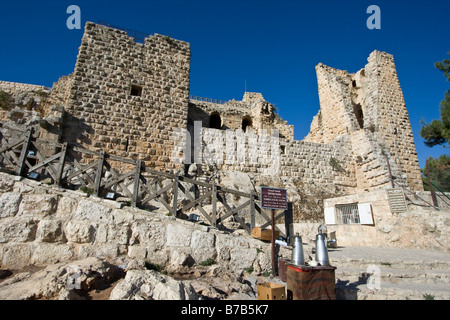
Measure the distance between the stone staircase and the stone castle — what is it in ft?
21.2

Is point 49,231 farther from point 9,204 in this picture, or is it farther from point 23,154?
point 23,154

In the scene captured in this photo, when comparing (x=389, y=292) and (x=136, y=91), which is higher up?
(x=136, y=91)

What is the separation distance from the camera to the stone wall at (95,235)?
461 centimetres

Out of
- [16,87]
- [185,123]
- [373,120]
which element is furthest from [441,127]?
[16,87]

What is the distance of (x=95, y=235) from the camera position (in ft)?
16.1

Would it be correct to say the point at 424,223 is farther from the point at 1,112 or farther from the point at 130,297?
the point at 1,112

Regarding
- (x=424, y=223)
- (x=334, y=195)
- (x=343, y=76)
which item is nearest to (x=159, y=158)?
(x=334, y=195)

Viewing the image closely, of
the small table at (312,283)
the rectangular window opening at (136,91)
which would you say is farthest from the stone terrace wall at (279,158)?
the small table at (312,283)

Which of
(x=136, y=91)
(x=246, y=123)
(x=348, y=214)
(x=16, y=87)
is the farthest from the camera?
(x=246, y=123)

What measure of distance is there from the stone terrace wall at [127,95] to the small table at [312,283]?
799cm

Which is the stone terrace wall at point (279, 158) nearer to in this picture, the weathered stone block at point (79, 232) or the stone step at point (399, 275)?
the weathered stone block at point (79, 232)

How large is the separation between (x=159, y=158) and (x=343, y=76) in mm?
15472

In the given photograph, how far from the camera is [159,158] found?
35.4 ft

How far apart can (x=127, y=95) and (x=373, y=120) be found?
14.2 m
